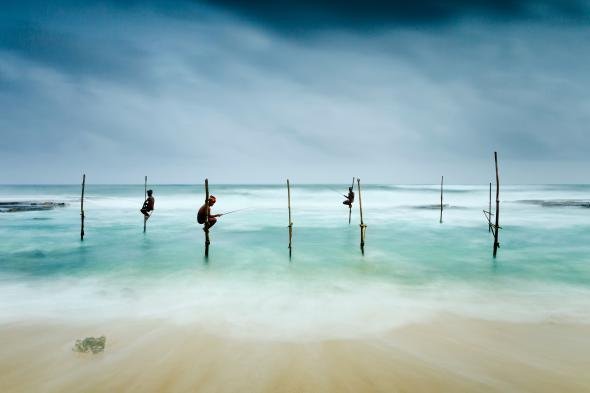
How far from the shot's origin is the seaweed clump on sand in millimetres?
5656

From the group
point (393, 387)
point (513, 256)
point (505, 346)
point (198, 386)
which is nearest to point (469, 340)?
point (505, 346)

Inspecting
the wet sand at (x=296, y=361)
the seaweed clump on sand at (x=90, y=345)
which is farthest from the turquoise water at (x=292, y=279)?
the seaweed clump on sand at (x=90, y=345)

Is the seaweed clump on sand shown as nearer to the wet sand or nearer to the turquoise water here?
the wet sand

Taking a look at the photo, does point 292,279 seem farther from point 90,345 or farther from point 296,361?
point 90,345

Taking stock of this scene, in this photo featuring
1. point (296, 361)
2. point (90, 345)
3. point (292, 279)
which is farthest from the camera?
point (292, 279)

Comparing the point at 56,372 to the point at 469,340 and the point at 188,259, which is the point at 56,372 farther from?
the point at 188,259

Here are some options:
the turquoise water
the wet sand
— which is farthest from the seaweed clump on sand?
the turquoise water

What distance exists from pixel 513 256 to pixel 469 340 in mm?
10366

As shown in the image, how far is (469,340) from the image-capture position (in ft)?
21.0

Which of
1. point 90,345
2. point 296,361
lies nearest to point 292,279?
point 296,361

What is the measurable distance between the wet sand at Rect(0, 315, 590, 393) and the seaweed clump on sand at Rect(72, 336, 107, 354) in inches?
4.5

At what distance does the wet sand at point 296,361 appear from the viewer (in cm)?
486

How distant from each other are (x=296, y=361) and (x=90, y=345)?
127 inches

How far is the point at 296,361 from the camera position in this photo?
5.54m
